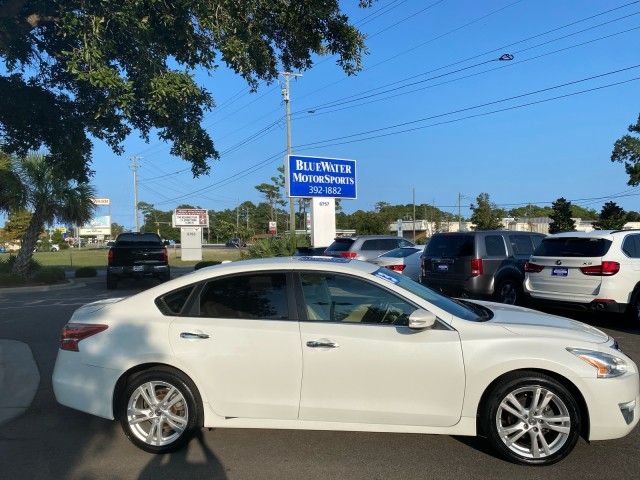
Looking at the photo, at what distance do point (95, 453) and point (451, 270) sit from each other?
851 cm

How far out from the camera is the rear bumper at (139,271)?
18.9 m

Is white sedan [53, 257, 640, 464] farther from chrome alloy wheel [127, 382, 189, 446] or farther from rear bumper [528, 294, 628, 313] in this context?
rear bumper [528, 294, 628, 313]

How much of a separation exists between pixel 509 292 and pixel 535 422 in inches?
304

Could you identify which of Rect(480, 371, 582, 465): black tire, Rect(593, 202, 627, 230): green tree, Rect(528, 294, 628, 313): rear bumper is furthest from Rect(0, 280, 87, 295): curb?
Rect(593, 202, 627, 230): green tree

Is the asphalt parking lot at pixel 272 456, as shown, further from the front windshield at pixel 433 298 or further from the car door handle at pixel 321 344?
the front windshield at pixel 433 298

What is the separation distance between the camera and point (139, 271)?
749 inches

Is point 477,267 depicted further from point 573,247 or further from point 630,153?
point 630,153

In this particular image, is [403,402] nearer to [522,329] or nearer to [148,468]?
[522,329]

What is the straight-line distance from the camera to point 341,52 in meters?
10.7

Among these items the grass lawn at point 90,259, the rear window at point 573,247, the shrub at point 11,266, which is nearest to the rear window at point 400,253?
the rear window at point 573,247

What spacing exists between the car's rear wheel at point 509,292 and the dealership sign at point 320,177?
34.5 feet

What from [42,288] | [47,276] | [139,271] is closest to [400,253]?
[139,271]

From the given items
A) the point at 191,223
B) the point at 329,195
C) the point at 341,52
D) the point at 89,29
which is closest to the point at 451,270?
the point at 341,52

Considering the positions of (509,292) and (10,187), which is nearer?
(509,292)
